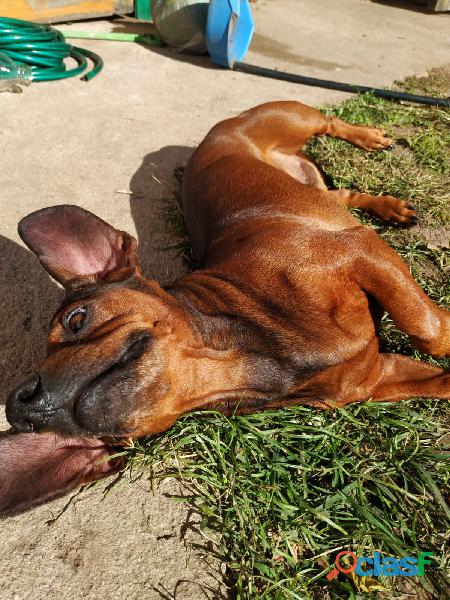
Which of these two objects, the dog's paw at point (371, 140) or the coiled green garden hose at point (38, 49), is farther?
the coiled green garden hose at point (38, 49)

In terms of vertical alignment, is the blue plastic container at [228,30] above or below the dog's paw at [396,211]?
above

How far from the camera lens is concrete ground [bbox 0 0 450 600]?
249cm

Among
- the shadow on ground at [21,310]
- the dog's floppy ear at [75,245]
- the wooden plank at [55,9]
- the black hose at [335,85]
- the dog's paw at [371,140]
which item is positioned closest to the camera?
the dog's floppy ear at [75,245]

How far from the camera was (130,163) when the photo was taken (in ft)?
17.1

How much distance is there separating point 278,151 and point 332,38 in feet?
13.7

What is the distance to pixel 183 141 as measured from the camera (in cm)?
552

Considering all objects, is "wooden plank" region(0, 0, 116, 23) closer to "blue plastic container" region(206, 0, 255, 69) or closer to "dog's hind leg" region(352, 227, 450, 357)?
"blue plastic container" region(206, 0, 255, 69)

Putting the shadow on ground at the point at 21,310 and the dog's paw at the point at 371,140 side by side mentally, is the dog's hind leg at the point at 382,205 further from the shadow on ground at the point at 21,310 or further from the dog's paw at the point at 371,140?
the shadow on ground at the point at 21,310

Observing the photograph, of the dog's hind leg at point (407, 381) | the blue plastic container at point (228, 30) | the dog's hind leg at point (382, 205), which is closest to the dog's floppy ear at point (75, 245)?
the dog's hind leg at point (407, 381)

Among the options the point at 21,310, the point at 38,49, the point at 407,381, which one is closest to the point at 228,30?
the point at 38,49

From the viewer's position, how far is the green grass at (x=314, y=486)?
2367 mm

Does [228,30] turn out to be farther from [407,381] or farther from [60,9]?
[407,381]

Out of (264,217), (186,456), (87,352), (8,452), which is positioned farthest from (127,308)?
(264,217)

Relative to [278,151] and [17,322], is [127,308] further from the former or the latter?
[278,151]
